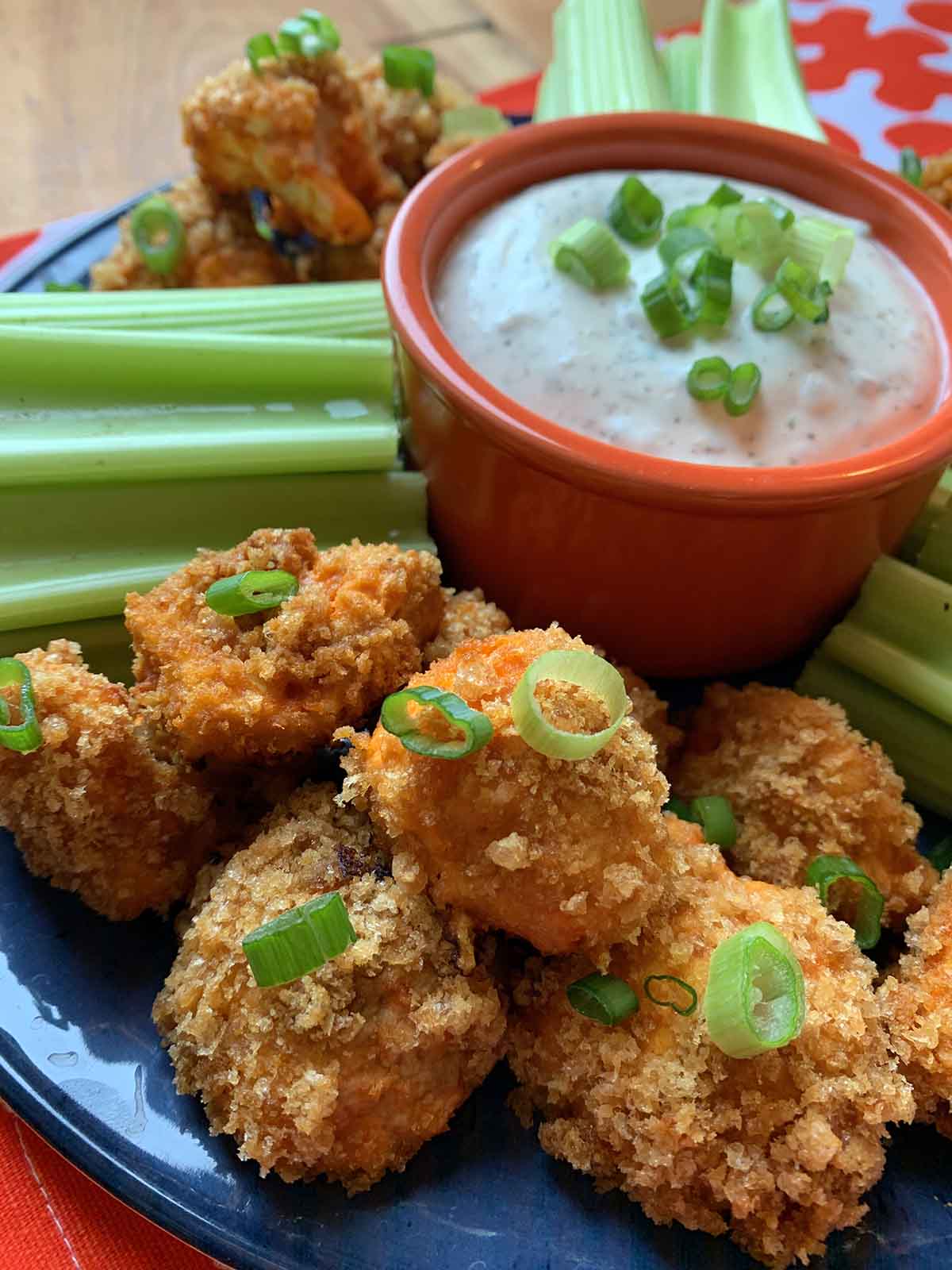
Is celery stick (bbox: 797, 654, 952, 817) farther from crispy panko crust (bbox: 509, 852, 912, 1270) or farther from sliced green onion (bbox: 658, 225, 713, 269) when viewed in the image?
sliced green onion (bbox: 658, 225, 713, 269)

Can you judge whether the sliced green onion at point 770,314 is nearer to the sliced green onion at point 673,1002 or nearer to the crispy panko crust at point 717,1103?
the crispy panko crust at point 717,1103

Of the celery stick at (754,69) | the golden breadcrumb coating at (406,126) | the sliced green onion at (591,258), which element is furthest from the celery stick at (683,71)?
the sliced green onion at (591,258)

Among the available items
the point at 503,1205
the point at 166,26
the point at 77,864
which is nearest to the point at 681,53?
the point at 166,26

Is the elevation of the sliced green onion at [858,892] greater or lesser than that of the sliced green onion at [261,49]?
lesser

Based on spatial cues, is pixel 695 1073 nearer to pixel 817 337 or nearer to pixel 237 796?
pixel 237 796

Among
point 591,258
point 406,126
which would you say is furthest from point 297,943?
point 406,126

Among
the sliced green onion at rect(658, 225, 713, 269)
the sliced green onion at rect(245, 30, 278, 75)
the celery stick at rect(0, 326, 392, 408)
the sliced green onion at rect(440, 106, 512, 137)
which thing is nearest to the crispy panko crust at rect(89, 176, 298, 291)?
the sliced green onion at rect(245, 30, 278, 75)
